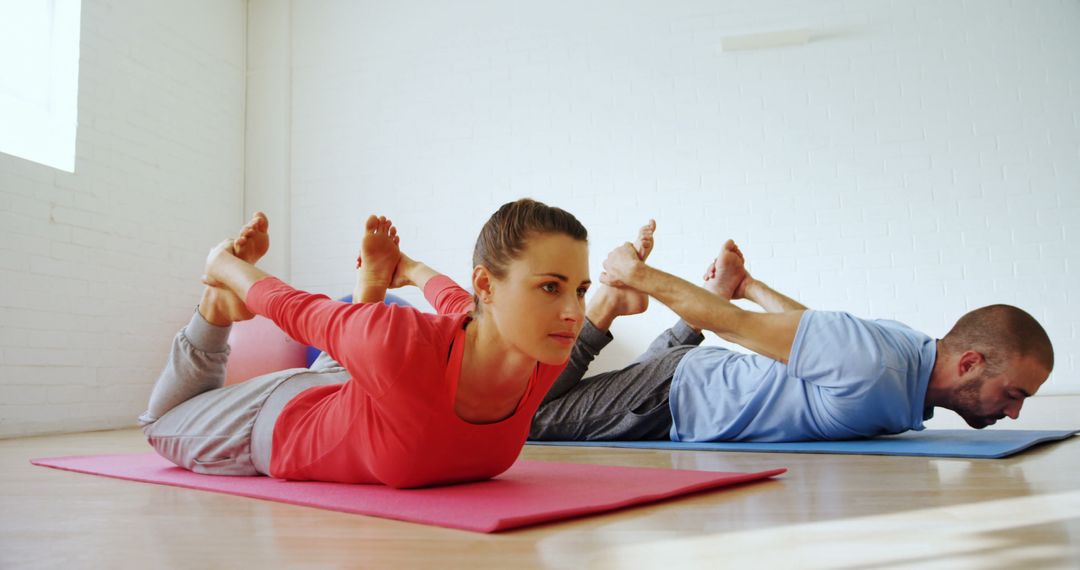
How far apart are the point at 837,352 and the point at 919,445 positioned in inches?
18.7

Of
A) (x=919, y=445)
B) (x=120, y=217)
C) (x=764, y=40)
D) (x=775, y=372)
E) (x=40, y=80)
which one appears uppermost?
(x=764, y=40)

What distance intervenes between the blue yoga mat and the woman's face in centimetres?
132

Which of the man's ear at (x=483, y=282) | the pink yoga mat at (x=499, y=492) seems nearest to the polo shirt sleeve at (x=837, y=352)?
the pink yoga mat at (x=499, y=492)

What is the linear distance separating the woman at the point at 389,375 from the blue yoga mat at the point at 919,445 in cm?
105

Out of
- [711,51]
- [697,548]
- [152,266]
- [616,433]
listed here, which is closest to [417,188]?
[152,266]

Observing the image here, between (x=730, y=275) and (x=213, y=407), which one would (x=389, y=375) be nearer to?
(x=213, y=407)

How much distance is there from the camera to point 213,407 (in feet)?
7.23

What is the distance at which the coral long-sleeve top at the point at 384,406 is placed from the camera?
1648 mm

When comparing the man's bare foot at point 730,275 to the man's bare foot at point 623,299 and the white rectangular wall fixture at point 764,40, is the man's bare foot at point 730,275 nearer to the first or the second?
the man's bare foot at point 623,299

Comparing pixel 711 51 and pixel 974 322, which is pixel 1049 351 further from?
pixel 711 51

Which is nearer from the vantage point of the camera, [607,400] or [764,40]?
[607,400]

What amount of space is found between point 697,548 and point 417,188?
5.02 meters

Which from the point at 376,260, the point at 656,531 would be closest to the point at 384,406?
the point at 656,531

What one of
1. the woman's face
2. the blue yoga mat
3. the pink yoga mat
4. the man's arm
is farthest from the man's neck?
the woman's face
